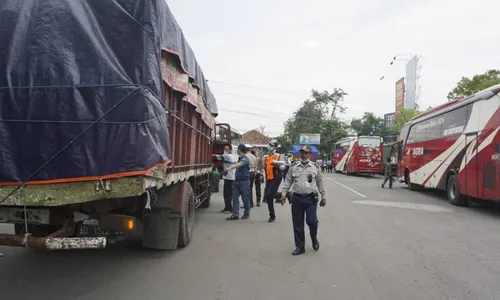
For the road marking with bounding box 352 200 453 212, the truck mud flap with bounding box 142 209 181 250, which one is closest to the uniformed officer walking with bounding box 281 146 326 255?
the truck mud flap with bounding box 142 209 181 250

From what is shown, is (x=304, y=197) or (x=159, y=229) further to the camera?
(x=304, y=197)

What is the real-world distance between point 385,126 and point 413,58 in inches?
528

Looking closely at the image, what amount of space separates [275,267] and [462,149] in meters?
9.25

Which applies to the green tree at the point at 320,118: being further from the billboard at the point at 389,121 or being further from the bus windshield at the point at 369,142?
the bus windshield at the point at 369,142

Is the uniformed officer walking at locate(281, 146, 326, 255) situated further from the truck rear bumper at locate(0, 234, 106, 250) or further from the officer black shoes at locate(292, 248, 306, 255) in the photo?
the truck rear bumper at locate(0, 234, 106, 250)

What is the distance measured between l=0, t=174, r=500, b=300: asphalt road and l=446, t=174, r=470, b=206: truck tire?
14.3 ft

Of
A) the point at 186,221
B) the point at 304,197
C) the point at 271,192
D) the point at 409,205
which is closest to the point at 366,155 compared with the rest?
the point at 409,205

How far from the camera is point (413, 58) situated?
53.0m

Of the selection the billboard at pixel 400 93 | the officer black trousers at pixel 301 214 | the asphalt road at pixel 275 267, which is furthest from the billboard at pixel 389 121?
the officer black trousers at pixel 301 214

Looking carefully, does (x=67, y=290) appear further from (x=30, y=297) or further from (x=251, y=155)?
(x=251, y=155)

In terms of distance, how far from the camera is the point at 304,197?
6.63 meters

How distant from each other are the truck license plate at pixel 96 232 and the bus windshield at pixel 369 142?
28660 mm

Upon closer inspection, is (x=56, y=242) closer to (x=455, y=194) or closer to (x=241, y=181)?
(x=241, y=181)

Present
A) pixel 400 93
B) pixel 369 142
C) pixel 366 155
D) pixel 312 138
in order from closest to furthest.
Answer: pixel 366 155 < pixel 369 142 < pixel 400 93 < pixel 312 138
